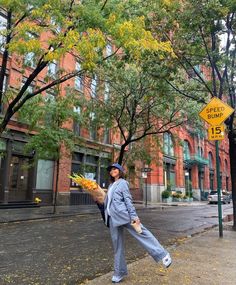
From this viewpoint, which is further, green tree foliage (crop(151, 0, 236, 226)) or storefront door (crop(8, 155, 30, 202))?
storefront door (crop(8, 155, 30, 202))

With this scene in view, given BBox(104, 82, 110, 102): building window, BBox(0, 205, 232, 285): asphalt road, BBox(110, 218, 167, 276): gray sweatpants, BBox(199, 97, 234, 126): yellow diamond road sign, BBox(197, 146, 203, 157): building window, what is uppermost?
BBox(197, 146, 203, 157): building window

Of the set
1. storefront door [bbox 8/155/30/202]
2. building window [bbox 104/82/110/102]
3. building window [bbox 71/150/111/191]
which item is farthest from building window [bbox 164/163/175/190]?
storefront door [bbox 8/155/30/202]

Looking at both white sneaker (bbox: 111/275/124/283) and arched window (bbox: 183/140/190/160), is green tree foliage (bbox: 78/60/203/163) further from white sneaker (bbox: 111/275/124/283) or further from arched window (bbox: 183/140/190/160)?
arched window (bbox: 183/140/190/160)

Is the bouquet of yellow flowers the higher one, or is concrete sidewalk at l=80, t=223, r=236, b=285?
the bouquet of yellow flowers

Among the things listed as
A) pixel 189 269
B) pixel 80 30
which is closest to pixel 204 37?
pixel 80 30

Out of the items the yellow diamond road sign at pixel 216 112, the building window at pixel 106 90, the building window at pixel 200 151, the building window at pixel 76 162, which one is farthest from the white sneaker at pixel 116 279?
the building window at pixel 200 151

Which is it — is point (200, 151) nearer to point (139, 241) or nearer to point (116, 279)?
point (139, 241)

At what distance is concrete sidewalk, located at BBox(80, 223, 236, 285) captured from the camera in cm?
483

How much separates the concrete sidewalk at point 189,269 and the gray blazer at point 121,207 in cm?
93

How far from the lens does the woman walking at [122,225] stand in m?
4.78

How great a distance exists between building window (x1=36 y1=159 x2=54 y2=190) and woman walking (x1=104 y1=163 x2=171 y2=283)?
18.2 m

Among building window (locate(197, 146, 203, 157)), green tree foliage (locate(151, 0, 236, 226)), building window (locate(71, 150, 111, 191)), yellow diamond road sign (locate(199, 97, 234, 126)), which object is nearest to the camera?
yellow diamond road sign (locate(199, 97, 234, 126))

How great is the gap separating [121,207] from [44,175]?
62.0 ft

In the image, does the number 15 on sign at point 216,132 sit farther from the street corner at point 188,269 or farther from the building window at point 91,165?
the building window at point 91,165
